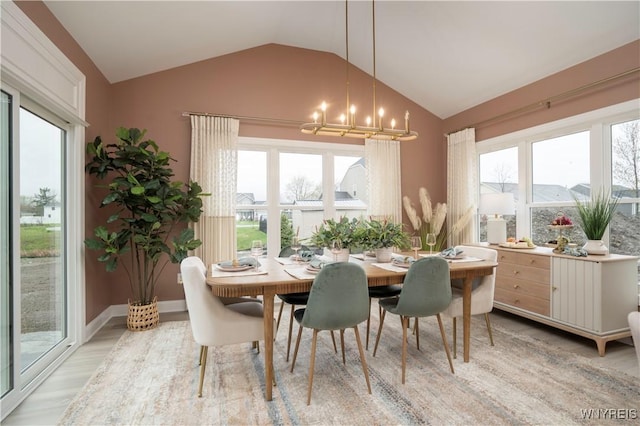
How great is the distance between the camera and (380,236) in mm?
2678

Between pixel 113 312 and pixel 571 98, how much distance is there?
5.45 meters

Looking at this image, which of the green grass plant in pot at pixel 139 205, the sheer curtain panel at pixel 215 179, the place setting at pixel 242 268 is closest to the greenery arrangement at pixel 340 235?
the place setting at pixel 242 268

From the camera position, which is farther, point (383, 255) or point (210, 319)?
point (383, 255)

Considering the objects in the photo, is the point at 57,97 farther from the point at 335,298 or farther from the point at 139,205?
the point at 335,298

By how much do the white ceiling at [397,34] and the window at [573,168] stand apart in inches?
25.7

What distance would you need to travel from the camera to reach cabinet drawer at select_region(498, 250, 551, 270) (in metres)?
3.22

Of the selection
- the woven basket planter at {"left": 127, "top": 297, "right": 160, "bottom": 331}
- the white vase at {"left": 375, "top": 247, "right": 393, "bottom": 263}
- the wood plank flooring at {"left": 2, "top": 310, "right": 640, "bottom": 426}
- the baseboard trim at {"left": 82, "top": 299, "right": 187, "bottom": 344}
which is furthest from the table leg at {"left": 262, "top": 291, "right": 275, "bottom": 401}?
the baseboard trim at {"left": 82, "top": 299, "right": 187, "bottom": 344}

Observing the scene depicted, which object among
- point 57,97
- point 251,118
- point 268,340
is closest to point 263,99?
point 251,118

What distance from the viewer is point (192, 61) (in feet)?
13.2

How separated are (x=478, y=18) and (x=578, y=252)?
2385 millimetres

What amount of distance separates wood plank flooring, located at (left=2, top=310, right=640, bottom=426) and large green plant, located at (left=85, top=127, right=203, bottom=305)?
51cm

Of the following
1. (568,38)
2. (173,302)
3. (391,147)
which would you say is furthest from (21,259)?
(568,38)

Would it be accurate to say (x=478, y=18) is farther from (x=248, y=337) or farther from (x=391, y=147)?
(x=248, y=337)

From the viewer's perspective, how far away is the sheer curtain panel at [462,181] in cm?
456
